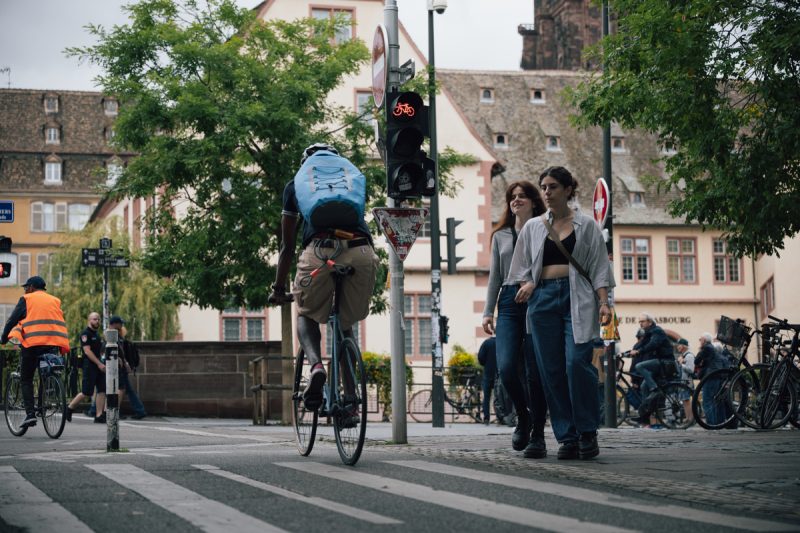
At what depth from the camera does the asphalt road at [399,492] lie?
18.2ft

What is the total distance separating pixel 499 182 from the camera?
5266 cm

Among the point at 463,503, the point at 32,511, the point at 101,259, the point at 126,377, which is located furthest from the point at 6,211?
the point at 463,503

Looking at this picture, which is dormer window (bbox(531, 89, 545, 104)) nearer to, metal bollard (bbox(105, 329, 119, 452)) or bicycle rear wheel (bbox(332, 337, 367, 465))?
metal bollard (bbox(105, 329, 119, 452))

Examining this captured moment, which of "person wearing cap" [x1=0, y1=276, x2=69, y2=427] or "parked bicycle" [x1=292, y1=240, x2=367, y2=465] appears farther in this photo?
"person wearing cap" [x1=0, y1=276, x2=69, y2=427]

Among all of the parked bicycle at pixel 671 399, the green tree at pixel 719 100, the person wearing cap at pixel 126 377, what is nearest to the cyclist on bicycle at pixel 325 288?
the green tree at pixel 719 100

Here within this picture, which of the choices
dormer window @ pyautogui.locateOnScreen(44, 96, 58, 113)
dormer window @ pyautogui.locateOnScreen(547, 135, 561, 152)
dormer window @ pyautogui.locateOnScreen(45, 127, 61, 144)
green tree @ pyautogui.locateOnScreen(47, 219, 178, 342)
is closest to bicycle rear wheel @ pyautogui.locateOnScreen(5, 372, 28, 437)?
A: green tree @ pyautogui.locateOnScreen(47, 219, 178, 342)

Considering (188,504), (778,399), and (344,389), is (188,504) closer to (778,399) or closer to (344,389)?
(344,389)

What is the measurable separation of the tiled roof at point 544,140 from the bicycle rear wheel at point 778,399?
130 feet

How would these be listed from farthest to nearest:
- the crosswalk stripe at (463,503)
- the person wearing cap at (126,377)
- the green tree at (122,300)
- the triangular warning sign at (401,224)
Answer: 1. the green tree at (122,300)
2. the person wearing cap at (126,377)
3. the triangular warning sign at (401,224)
4. the crosswalk stripe at (463,503)

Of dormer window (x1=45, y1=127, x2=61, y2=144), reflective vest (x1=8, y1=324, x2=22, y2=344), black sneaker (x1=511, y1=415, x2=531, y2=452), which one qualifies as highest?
dormer window (x1=45, y1=127, x2=61, y2=144)

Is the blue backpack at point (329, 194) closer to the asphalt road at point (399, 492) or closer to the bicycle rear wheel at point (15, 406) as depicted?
the asphalt road at point (399, 492)

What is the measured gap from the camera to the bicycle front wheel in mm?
14164

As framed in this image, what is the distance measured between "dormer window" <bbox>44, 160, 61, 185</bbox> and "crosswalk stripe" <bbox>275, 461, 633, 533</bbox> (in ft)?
237

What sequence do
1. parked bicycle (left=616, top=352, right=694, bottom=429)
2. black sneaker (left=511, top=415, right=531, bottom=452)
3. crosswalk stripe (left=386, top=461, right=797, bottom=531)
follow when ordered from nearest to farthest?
crosswalk stripe (left=386, top=461, right=797, bottom=531), black sneaker (left=511, top=415, right=531, bottom=452), parked bicycle (left=616, top=352, right=694, bottom=429)
